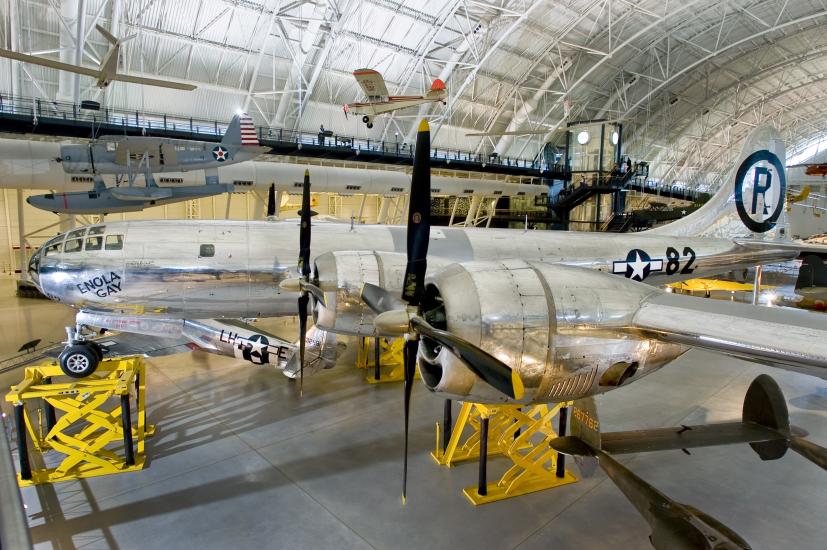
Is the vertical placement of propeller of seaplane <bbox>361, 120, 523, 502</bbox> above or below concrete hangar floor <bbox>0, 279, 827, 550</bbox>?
above

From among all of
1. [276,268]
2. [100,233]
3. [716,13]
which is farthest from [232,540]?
[716,13]

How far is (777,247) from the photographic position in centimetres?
1321

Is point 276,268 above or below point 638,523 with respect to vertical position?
above

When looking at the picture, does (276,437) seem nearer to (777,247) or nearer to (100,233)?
(100,233)

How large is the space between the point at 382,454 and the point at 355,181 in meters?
20.1

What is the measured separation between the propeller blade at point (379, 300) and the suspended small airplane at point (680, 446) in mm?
3115

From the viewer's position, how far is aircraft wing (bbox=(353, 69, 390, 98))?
77.5ft

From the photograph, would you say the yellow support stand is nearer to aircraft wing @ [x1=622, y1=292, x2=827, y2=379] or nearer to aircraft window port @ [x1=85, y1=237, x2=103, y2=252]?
aircraft window port @ [x1=85, y1=237, x2=103, y2=252]

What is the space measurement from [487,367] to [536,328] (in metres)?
1.11

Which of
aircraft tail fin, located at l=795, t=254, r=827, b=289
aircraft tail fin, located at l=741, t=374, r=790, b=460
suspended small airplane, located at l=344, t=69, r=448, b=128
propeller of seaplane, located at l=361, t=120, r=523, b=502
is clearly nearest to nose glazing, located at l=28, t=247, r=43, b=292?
propeller of seaplane, located at l=361, t=120, r=523, b=502

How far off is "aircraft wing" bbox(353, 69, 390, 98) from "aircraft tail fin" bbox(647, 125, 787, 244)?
16.0m

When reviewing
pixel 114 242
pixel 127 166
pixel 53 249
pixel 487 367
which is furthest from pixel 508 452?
pixel 127 166

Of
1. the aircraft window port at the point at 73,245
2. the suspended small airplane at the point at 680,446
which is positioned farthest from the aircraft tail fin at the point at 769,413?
the aircraft window port at the point at 73,245

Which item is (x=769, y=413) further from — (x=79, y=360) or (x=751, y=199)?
(x=79, y=360)
